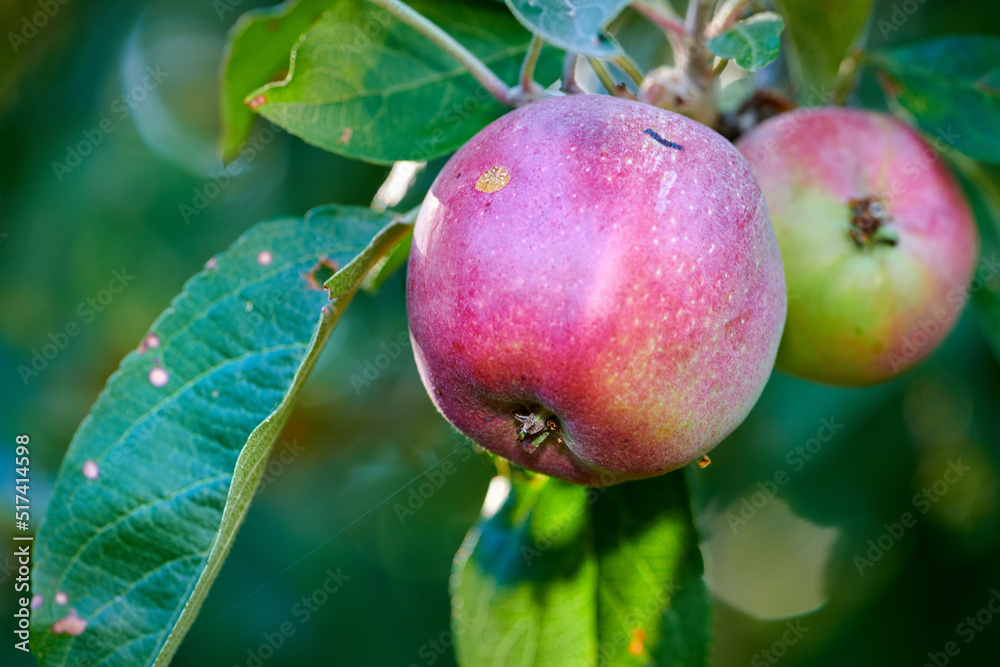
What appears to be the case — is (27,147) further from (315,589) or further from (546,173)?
(546,173)

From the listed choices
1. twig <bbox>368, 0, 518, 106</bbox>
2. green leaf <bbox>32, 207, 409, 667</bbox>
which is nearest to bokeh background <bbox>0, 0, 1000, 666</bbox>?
green leaf <bbox>32, 207, 409, 667</bbox>

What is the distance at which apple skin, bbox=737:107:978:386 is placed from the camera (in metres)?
1.16

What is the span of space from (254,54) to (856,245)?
40.2 inches

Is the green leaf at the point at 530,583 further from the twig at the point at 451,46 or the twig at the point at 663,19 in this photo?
the twig at the point at 663,19

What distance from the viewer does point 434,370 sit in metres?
0.93

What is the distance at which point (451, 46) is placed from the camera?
109 cm

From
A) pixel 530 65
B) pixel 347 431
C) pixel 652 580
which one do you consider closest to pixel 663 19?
pixel 530 65

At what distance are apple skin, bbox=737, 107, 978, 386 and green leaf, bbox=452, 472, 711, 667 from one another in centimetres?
33

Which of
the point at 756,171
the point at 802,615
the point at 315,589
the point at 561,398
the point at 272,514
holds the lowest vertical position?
the point at 802,615

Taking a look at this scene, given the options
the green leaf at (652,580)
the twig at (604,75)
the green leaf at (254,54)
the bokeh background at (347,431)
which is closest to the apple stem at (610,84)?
the twig at (604,75)

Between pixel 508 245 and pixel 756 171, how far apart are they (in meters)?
0.54

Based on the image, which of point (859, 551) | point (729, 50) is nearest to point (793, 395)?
point (859, 551)

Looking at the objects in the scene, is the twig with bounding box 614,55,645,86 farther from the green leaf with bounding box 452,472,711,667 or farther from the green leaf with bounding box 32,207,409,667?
the green leaf with bounding box 452,472,711,667

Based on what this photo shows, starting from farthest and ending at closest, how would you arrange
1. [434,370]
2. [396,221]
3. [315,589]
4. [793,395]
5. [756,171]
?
[315,589] → [793,395] → [756,171] → [396,221] → [434,370]
